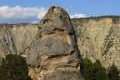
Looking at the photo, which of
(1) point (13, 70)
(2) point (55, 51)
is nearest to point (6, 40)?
(1) point (13, 70)

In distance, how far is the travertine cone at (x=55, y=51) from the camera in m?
10.9

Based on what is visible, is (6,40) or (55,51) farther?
(6,40)

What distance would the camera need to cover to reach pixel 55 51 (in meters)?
10.8

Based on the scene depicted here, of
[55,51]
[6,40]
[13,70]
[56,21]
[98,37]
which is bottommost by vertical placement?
[6,40]

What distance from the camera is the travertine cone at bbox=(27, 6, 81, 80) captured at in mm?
10883

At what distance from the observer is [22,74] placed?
114 feet

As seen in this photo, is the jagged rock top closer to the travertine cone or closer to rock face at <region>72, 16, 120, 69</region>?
the travertine cone

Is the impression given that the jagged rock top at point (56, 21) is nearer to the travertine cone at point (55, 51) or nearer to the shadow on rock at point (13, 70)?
the travertine cone at point (55, 51)

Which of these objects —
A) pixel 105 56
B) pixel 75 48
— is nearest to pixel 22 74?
pixel 75 48

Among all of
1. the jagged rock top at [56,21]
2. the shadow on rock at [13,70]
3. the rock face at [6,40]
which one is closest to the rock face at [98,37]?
the rock face at [6,40]

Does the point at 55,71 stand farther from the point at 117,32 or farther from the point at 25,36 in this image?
Result: the point at 25,36

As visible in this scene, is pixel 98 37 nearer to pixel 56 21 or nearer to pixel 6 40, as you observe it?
pixel 6 40

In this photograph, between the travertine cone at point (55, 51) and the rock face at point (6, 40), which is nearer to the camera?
the travertine cone at point (55, 51)

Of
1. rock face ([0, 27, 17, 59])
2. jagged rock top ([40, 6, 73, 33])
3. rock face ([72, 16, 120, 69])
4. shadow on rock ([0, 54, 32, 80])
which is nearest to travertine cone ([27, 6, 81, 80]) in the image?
jagged rock top ([40, 6, 73, 33])
